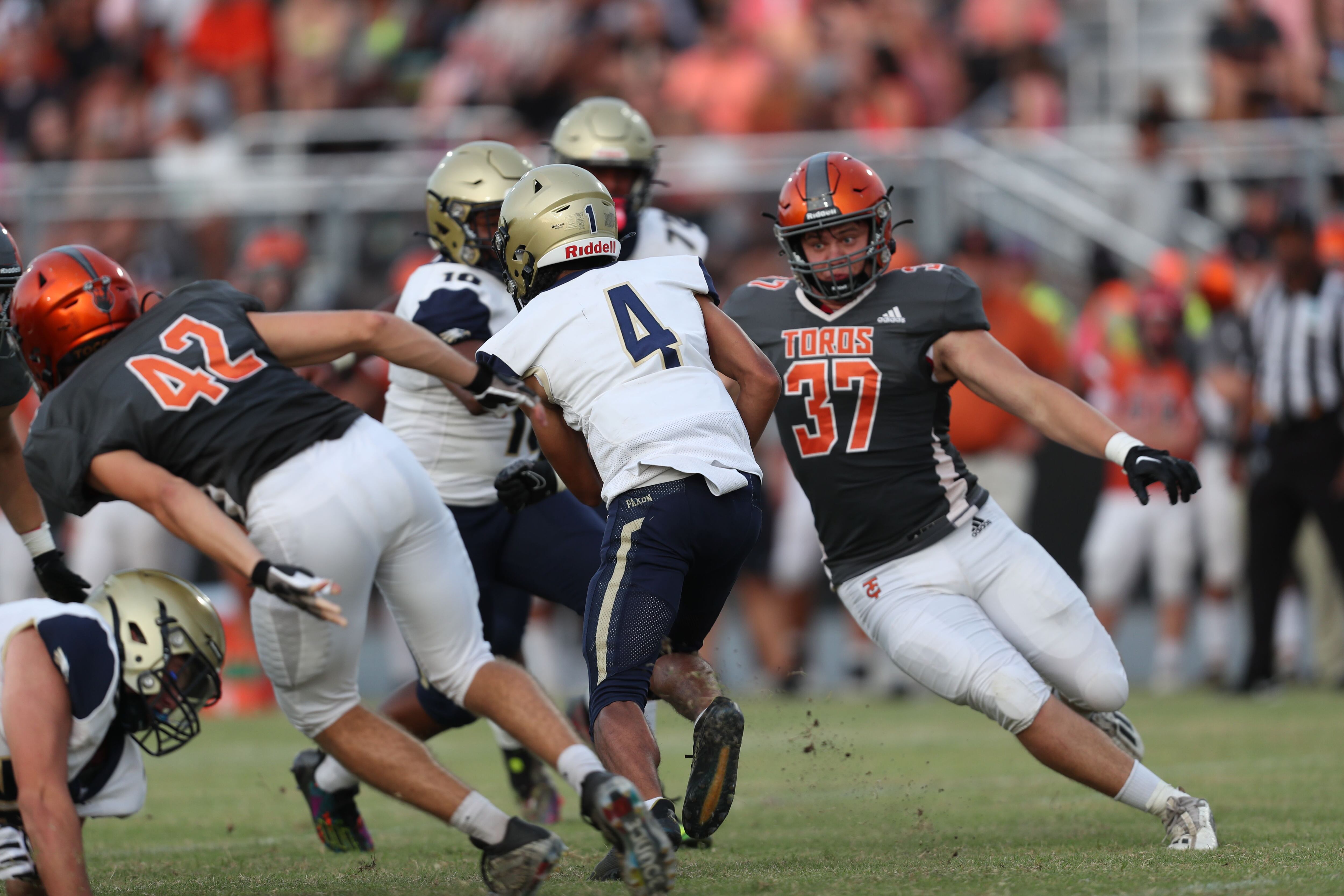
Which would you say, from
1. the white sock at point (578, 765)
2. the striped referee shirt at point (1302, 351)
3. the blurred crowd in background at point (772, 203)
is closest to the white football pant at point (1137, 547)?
the blurred crowd in background at point (772, 203)

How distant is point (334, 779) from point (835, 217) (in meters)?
2.32

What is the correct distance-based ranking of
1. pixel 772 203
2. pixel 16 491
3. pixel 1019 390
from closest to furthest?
pixel 1019 390, pixel 16 491, pixel 772 203

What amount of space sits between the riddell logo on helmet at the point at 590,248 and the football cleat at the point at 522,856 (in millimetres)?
1442

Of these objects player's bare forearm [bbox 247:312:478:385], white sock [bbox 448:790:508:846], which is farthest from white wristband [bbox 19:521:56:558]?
white sock [bbox 448:790:508:846]

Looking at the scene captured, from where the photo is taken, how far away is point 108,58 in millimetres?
15328

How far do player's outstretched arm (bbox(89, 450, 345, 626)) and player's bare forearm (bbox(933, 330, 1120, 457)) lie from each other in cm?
186

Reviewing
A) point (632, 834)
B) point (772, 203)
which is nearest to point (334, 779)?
point (632, 834)

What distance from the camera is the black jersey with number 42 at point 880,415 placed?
4.79 meters

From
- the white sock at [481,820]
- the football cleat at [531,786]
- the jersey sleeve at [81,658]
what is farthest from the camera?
the football cleat at [531,786]

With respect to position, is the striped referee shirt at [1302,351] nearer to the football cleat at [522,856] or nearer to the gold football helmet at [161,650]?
the football cleat at [522,856]

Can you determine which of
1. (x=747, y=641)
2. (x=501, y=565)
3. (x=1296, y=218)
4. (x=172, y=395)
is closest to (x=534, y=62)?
(x=747, y=641)

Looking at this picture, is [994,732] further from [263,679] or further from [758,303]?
[263,679]

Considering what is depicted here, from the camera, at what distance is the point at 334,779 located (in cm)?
528

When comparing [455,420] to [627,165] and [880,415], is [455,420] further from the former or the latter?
[880,415]
